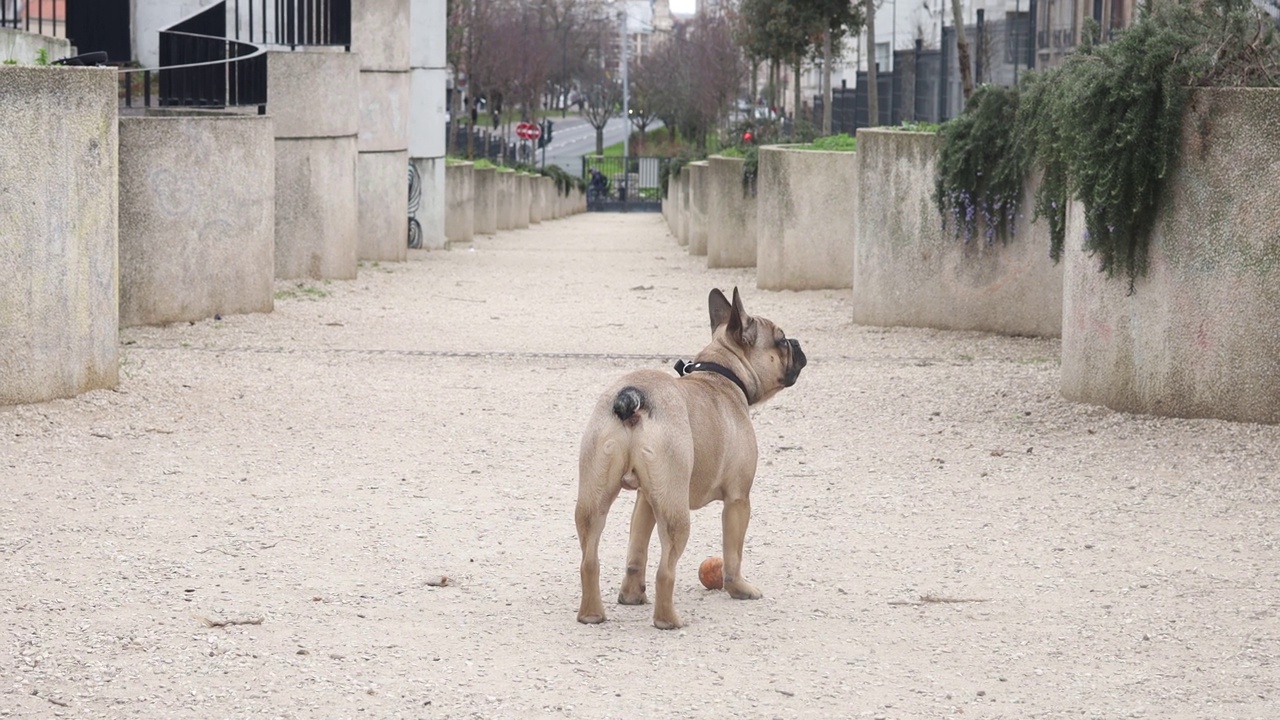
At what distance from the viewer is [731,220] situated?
23953mm

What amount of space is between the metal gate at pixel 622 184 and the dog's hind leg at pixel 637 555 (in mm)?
59806

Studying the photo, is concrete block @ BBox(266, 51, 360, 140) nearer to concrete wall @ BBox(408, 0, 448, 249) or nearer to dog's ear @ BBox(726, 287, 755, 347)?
concrete wall @ BBox(408, 0, 448, 249)

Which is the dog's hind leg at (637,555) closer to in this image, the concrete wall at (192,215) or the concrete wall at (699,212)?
the concrete wall at (192,215)

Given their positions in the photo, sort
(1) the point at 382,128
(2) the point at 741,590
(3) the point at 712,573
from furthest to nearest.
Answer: (1) the point at 382,128 < (3) the point at 712,573 < (2) the point at 741,590

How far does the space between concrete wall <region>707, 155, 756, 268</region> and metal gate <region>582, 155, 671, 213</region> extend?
41.2 m

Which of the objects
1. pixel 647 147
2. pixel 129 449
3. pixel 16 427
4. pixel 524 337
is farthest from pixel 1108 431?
pixel 647 147

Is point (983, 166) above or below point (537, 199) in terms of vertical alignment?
above

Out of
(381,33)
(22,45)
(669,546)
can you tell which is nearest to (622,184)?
(381,33)

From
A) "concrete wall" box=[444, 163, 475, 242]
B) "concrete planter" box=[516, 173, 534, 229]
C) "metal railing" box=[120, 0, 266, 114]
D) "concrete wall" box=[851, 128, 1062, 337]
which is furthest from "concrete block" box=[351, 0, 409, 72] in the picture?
"concrete planter" box=[516, 173, 534, 229]

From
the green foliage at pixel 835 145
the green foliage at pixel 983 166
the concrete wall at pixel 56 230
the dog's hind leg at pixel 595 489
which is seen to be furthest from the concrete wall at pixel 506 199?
the dog's hind leg at pixel 595 489

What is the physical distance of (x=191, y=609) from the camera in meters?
5.89

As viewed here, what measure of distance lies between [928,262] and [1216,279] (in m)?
5.25

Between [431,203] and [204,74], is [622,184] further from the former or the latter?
[204,74]

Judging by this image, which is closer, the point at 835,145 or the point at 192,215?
the point at 192,215
